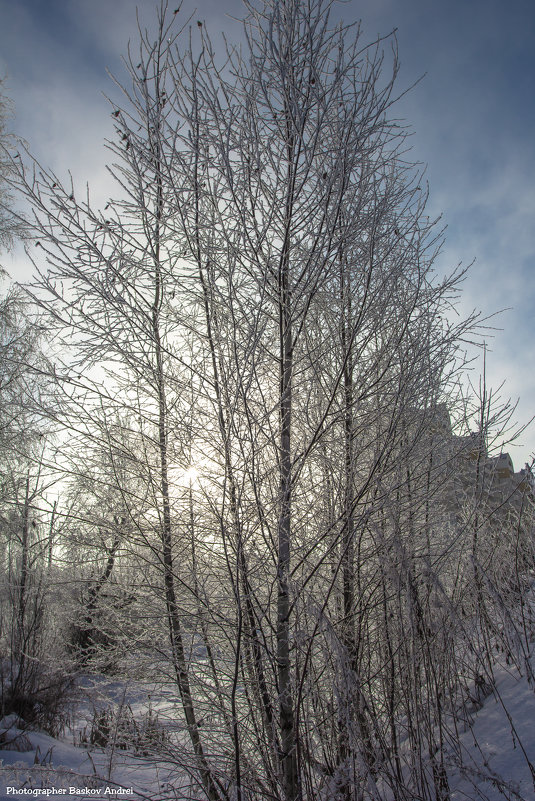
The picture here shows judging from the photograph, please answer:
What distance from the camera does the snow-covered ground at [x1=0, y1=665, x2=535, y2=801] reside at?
1.94 meters

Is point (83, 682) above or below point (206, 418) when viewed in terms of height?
below

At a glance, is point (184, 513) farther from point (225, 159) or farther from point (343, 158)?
point (343, 158)

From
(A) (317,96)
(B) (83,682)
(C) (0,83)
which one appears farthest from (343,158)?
(B) (83,682)

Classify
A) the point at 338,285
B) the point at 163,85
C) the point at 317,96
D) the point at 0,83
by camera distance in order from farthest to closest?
the point at 0,83
the point at 338,285
the point at 163,85
the point at 317,96

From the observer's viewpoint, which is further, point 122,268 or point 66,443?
point 66,443

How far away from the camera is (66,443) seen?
7.82 feet

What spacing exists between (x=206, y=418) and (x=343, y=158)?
133cm

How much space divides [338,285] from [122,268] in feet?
4.39

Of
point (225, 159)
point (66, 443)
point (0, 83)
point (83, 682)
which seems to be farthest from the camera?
point (83, 682)

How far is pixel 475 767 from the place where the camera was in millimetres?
2232

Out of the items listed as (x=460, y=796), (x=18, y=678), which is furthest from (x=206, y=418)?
(x=18, y=678)

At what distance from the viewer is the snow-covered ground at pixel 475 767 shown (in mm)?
1941

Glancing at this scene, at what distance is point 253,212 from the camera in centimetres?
201

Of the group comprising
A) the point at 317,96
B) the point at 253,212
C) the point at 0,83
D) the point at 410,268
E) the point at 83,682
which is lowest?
the point at 83,682
